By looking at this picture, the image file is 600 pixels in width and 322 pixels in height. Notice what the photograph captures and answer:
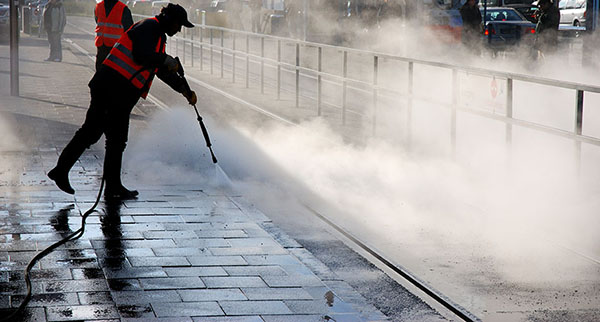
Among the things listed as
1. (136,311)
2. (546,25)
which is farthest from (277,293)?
(546,25)

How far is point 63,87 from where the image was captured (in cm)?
1642

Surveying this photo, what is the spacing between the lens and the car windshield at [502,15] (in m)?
31.3

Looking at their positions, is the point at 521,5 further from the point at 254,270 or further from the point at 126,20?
the point at 254,270

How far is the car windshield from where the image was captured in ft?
103

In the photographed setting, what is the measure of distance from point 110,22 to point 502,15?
2203 cm

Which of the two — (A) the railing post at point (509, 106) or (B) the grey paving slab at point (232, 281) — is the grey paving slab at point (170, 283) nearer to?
(B) the grey paving slab at point (232, 281)

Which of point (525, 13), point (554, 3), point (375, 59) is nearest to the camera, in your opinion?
point (375, 59)

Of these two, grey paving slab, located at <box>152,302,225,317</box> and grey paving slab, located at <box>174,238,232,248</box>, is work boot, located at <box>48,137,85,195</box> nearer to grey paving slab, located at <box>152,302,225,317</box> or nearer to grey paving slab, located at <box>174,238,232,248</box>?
grey paving slab, located at <box>174,238,232,248</box>

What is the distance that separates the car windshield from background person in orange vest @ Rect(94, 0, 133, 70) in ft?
70.9

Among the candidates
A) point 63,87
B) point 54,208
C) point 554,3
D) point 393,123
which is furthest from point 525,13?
point 54,208

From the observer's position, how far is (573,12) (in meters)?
37.4

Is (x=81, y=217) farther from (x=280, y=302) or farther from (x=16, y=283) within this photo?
(x=280, y=302)

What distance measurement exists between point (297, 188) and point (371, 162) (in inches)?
63.1

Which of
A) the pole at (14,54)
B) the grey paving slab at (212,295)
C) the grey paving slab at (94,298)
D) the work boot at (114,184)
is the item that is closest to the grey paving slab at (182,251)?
the grey paving slab at (212,295)
